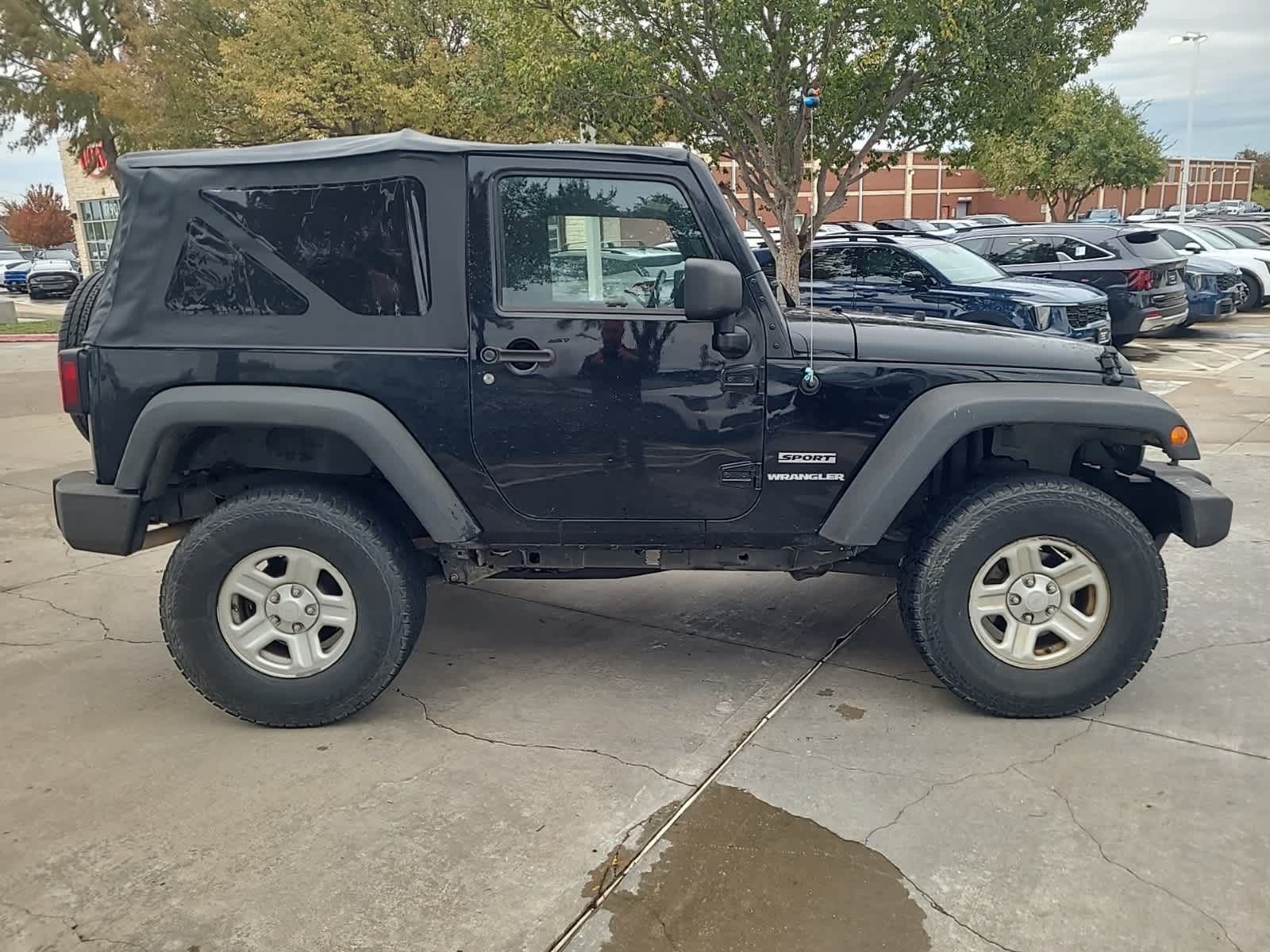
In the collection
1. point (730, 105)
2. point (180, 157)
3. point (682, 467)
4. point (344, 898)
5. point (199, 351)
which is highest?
point (730, 105)

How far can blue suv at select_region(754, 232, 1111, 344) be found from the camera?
1027 cm

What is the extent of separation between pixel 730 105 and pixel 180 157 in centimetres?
1012

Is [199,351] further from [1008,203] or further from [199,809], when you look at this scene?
[1008,203]

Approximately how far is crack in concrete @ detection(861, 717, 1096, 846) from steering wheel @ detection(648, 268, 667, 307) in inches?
72.7

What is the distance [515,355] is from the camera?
140 inches

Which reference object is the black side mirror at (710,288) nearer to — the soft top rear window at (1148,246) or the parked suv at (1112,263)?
the parked suv at (1112,263)

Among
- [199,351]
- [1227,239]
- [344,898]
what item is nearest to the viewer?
[344,898]

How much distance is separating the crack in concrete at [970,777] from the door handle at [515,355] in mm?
1853

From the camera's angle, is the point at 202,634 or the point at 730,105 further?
the point at 730,105

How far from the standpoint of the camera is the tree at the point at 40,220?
6112cm

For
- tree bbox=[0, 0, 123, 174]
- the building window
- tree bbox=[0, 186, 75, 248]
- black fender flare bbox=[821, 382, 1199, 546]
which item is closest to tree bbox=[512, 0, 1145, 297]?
black fender flare bbox=[821, 382, 1199, 546]

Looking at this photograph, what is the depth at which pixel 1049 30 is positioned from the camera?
471 inches

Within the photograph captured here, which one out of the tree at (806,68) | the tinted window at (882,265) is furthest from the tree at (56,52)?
the tinted window at (882,265)

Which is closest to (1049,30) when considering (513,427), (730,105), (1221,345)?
(730,105)
